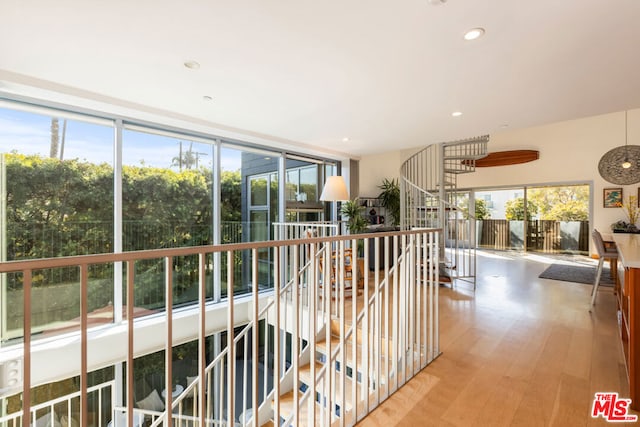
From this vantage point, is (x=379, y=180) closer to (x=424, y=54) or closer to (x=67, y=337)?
(x=424, y=54)

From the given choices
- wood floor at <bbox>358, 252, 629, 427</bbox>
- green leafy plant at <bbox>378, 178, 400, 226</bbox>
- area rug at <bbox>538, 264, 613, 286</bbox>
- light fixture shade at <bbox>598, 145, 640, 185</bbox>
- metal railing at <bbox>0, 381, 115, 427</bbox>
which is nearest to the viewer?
wood floor at <bbox>358, 252, 629, 427</bbox>

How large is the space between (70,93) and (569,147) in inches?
347

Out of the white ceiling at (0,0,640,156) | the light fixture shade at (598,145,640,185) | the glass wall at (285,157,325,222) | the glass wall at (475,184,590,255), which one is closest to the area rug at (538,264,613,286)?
the glass wall at (475,184,590,255)

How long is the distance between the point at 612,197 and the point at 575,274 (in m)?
2.30

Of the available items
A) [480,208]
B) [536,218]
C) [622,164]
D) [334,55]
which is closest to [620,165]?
[622,164]

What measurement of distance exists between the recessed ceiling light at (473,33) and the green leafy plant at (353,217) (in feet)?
12.6

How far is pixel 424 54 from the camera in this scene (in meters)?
2.23

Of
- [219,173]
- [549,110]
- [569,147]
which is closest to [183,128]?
[219,173]

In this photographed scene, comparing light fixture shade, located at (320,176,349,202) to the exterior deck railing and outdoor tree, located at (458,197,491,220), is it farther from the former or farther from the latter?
outdoor tree, located at (458,197,491,220)

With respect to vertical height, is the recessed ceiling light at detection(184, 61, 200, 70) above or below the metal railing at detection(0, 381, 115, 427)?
above

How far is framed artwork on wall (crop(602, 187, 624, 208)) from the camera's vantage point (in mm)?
6047

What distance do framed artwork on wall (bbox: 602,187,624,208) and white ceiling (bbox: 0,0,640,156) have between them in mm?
3958

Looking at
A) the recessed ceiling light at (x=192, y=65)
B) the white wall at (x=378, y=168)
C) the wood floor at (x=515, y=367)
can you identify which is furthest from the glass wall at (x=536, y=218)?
the recessed ceiling light at (x=192, y=65)

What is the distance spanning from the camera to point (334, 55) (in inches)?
88.2
